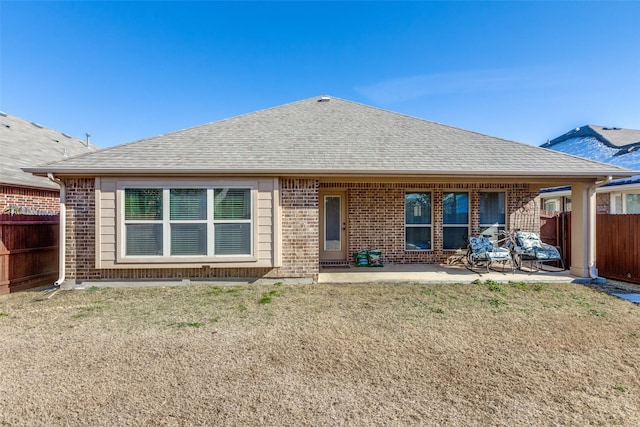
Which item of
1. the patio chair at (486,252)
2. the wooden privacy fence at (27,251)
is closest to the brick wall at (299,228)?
the patio chair at (486,252)

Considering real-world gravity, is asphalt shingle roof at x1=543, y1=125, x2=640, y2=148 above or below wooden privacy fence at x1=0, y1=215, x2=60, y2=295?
above

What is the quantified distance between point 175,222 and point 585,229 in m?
9.36

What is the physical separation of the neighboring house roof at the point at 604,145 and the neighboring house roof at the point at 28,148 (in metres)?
18.7

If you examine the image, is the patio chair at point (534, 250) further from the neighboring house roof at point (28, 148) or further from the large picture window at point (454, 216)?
the neighboring house roof at point (28, 148)

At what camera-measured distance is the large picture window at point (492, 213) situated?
30.0 ft

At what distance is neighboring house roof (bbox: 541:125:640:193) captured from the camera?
12.9 meters

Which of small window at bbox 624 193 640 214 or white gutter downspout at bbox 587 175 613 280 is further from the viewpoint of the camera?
small window at bbox 624 193 640 214

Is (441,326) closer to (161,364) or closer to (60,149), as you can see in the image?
(161,364)

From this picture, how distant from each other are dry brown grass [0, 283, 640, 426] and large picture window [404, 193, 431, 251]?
3368 mm

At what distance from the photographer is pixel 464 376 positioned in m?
3.10

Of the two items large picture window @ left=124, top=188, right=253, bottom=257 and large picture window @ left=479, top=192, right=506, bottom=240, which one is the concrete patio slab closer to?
large picture window @ left=479, top=192, right=506, bottom=240

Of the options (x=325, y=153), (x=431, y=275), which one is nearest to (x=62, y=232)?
(x=325, y=153)

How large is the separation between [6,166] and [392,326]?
37.6 feet

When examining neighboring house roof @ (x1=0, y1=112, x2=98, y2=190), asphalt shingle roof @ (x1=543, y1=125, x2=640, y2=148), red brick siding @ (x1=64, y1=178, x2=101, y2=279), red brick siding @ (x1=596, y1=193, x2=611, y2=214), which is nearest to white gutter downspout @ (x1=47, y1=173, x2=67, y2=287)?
red brick siding @ (x1=64, y1=178, x2=101, y2=279)
